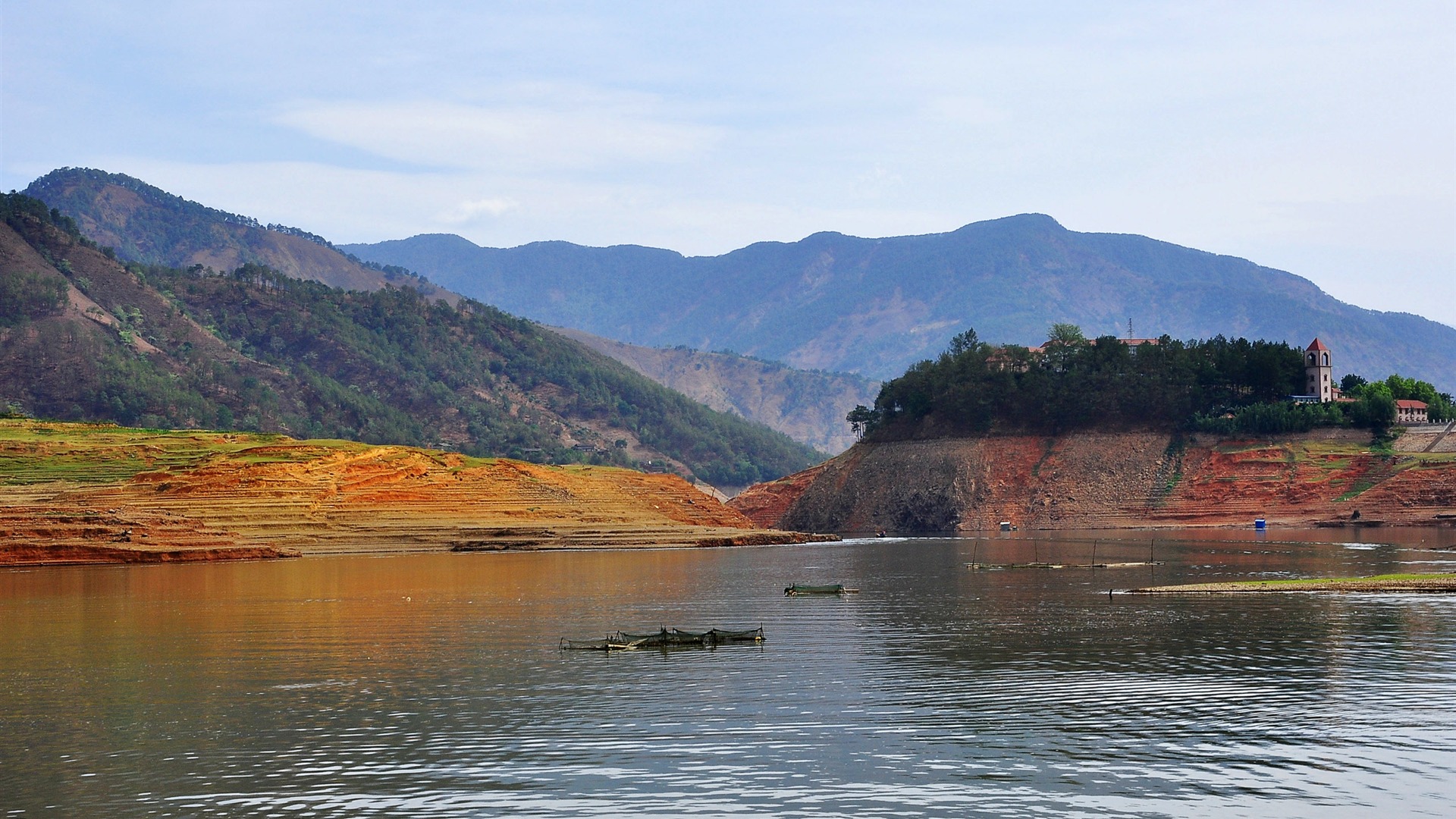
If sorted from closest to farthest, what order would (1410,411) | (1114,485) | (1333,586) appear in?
(1333,586), (1114,485), (1410,411)

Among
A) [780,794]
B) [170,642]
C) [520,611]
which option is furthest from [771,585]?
[780,794]

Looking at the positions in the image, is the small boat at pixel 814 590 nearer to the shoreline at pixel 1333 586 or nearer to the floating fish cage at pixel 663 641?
the shoreline at pixel 1333 586

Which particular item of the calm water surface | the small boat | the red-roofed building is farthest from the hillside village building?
the calm water surface

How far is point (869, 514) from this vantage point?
531 feet

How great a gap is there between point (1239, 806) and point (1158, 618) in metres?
27.2

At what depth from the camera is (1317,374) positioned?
520 ft

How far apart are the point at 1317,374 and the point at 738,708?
143 metres

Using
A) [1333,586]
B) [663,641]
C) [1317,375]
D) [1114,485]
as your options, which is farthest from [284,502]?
[1317,375]

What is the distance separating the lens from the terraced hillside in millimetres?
89125

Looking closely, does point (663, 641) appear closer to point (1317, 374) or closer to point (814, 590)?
point (814, 590)

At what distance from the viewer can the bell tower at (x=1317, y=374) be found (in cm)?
15775

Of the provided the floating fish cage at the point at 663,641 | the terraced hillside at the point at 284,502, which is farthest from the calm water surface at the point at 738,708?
the terraced hillside at the point at 284,502

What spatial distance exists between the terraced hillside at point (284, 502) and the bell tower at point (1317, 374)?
6942 centimetres

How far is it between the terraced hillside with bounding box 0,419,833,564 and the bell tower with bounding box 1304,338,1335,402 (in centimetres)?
6942
